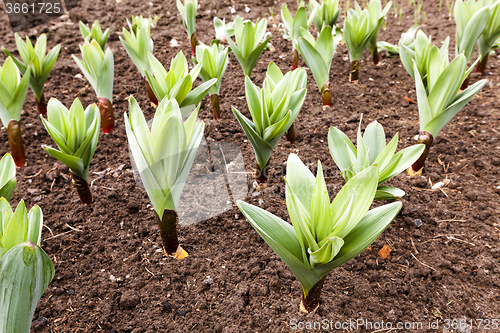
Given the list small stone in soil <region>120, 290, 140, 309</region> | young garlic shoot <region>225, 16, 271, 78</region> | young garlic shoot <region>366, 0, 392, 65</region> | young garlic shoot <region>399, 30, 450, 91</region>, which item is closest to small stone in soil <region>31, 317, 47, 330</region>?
small stone in soil <region>120, 290, 140, 309</region>

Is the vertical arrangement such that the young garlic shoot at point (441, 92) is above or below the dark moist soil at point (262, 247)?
above

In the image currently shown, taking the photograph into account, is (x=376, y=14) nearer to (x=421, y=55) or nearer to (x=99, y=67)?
A: (x=421, y=55)

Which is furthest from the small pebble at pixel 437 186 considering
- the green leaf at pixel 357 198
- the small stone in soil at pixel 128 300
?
the small stone in soil at pixel 128 300

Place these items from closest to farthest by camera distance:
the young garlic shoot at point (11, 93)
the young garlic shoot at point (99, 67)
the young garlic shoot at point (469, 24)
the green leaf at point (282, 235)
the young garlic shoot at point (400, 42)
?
the green leaf at point (282, 235) < the young garlic shoot at point (11, 93) < the young garlic shoot at point (99, 67) < the young garlic shoot at point (469, 24) < the young garlic shoot at point (400, 42)

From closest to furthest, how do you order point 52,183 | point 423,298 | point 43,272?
point 43,272, point 423,298, point 52,183

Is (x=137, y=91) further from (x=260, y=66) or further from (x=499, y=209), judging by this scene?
(x=499, y=209)

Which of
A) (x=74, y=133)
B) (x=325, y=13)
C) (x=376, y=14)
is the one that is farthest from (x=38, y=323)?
(x=376, y=14)

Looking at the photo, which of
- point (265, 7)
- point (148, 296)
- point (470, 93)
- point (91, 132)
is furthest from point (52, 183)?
point (265, 7)

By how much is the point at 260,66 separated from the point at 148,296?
2317mm

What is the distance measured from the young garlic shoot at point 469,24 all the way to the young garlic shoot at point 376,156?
117 cm

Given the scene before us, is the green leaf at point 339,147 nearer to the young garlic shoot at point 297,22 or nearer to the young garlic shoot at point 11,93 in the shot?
the young garlic shoot at point 297,22

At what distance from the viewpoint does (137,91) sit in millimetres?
3020

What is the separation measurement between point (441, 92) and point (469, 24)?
3.08 ft

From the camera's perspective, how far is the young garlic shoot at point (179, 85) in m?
1.88
